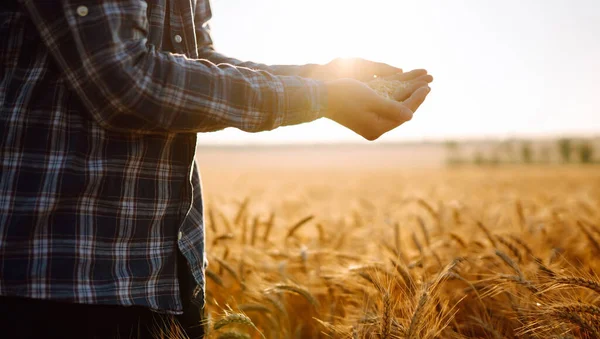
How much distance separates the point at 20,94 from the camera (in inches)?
37.5

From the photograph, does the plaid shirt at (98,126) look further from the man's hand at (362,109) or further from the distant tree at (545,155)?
the distant tree at (545,155)

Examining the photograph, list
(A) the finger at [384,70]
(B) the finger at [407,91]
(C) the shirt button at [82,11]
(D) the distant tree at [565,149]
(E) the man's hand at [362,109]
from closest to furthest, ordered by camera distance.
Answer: (C) the shirt button at [82,11] → (E) the man's hand at [362,109] → (B) the finger at [407,91] → (A) the finger at [384,70] → (D) the distant tree at [565,149]

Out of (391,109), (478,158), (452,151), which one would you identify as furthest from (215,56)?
(452,151)

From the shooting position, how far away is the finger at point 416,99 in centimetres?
112

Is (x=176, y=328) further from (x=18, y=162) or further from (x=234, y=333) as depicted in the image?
(x=18, y=162)

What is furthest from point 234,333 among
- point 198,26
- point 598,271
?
point 598,271

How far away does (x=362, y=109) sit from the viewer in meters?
1.05

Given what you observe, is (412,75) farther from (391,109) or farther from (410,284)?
(410,284)

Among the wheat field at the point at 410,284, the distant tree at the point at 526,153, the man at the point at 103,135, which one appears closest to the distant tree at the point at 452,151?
the distant tree at the point at 526,153

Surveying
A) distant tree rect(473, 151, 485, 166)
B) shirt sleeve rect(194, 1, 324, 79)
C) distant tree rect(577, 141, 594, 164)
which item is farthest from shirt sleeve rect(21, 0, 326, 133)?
distant tree rect(577, 141, 594, 164)

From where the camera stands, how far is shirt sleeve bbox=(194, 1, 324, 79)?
4.42ft

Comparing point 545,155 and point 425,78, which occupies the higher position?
point 425,78

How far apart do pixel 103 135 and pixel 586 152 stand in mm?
48588

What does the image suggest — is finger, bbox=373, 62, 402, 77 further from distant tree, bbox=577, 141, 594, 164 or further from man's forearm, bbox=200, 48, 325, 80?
distant tree, bbox=577, 141, 594, 164
